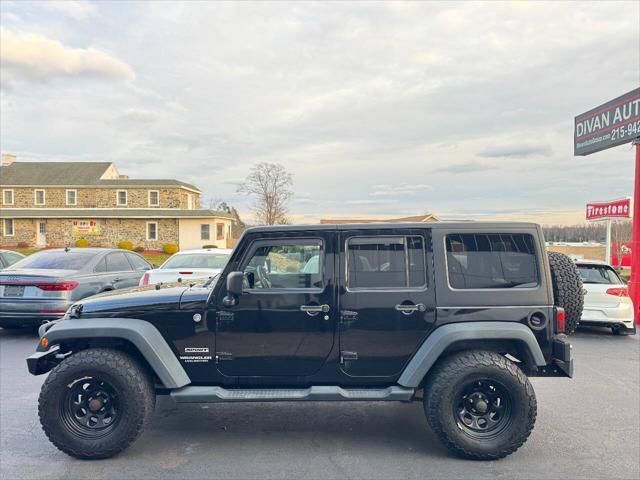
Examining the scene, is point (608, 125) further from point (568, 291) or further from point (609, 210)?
point (568, 291)

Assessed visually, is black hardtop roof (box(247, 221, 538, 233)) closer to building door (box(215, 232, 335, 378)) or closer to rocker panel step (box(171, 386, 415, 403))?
building door (box(215, 232, 335, 378))

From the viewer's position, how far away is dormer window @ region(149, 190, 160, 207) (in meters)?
40.0

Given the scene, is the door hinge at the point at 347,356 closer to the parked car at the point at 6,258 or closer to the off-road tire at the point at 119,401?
the off-road tire at the point at 119,401

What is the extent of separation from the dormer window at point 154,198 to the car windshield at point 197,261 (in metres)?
33.4

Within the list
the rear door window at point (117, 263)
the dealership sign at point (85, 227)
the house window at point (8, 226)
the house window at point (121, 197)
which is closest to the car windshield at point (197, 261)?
the rear door window at point (117, 263)

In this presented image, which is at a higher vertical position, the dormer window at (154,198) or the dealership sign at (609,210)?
the dormer window at (154,198)

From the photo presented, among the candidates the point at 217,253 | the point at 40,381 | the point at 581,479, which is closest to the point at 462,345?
the point at 581,479

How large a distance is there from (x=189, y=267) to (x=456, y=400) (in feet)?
19.6

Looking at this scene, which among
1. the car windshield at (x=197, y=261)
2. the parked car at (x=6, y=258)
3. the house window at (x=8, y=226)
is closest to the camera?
the car windshield at (x=197, y=261)

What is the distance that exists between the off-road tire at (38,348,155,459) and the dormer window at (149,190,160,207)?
3867cm

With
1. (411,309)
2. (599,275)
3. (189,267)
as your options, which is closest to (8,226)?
(189,267)

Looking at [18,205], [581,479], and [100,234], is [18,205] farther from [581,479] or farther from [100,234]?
[581,479]

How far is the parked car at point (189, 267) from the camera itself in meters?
7.87

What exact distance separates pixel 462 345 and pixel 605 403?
242 centimetres
